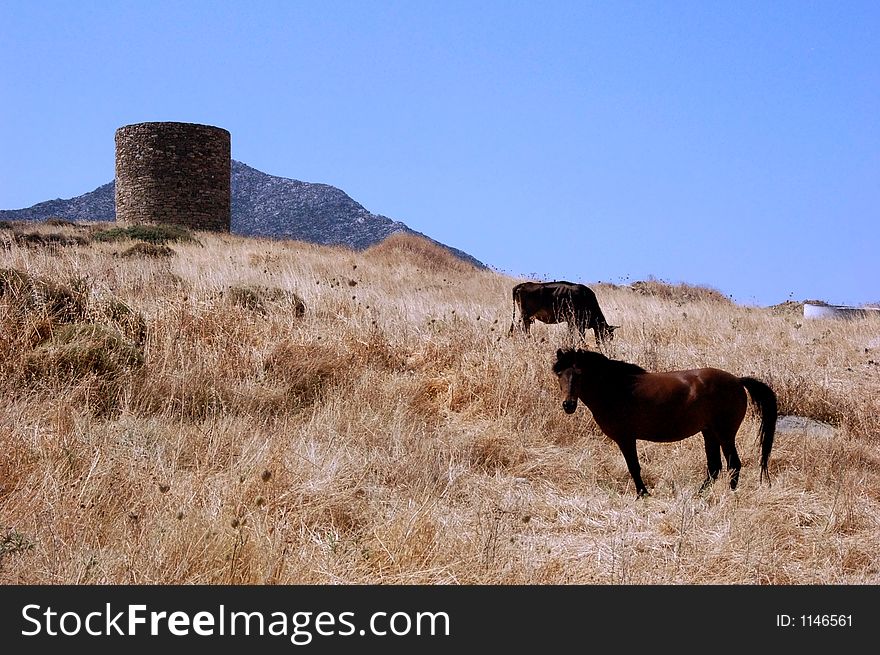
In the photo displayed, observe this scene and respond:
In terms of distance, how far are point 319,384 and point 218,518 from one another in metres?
3.97

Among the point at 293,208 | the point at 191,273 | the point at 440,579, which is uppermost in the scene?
the point at 293,208

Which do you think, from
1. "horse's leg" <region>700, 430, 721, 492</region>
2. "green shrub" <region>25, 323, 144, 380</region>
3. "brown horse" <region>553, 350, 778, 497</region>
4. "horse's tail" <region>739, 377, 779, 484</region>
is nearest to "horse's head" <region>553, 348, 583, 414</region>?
"brown horse" <region>553, 350, 778, 497</region>

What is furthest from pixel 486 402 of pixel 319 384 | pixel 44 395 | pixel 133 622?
pixel 133 622

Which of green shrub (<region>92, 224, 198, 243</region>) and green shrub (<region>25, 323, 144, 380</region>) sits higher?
green shrub (<region>92, 224, 198, 243</region>)

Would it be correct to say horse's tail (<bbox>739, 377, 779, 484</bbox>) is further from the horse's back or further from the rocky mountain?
the rocky mountain

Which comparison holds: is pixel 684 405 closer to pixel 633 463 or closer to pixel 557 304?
pixel 633 463

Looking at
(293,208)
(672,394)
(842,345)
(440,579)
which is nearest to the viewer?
(440,579)

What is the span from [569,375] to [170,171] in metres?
26.0

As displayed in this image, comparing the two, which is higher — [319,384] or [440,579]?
[319,384]

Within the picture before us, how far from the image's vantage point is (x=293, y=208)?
2653 inches

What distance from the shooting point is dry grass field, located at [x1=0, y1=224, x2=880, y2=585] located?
4691 mm

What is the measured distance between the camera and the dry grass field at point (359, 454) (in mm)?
4691

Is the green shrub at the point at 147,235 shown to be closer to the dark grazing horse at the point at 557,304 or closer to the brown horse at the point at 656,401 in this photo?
the dark grazing horse at the point at 557,304

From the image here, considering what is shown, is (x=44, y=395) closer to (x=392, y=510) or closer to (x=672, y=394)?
(x=392, y=510)
